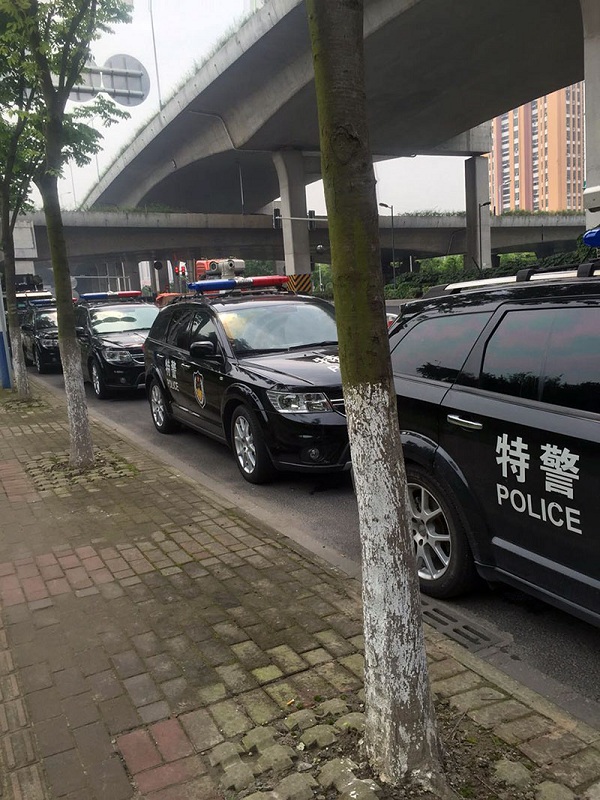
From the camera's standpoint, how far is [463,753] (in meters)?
2.52

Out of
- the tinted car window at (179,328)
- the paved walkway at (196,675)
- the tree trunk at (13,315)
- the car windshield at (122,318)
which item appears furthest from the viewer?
the car windshield at (122,318)

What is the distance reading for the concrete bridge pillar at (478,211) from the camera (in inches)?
1838

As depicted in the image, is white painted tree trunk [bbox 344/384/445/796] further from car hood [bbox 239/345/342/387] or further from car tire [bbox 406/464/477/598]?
car hood [bbox 239/345/342/387]

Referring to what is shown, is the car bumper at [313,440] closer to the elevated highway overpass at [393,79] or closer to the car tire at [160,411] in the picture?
the car tire at [160,411]

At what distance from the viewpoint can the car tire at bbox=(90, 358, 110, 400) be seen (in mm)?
12180

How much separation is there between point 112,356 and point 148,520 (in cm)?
716

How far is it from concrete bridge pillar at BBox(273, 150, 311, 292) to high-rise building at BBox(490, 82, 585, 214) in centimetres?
10742

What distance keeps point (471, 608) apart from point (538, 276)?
185cm

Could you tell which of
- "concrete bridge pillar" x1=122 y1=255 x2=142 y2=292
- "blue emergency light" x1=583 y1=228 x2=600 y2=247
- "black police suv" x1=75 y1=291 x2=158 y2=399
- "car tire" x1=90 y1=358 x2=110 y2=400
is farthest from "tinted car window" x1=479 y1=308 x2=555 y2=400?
"concrete bridge pillar" x1=122 y1=255 x2=142 y2=292

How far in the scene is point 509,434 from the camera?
10.9ft

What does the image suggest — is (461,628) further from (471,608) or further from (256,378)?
(256,378)

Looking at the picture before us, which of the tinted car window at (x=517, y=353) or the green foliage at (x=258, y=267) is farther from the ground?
the green foliage at (x=258, y=267)

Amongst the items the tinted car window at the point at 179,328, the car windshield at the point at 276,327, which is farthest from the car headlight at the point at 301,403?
the tinted car window at the point at 179,328

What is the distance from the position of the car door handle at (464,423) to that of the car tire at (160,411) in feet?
18.0
